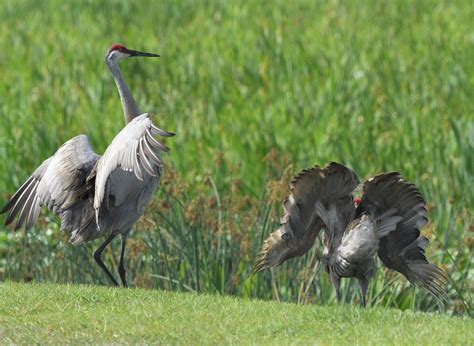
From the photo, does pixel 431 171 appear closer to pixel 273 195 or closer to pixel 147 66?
pixel 273 195

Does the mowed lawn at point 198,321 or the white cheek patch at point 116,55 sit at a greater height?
the white cheek patch at point 116,55

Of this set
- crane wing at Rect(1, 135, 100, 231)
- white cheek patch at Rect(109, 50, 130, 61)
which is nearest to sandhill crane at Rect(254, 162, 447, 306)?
crane wing at Rect(1, 135, 100, 231)

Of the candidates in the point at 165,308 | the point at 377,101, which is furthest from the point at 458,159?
the point at 165,308

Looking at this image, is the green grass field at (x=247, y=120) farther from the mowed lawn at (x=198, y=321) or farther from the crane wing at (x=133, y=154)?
the crane wing at (x=133, y=154)

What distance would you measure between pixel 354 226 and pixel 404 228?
470mm

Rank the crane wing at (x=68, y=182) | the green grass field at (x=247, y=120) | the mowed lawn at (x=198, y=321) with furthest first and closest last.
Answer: the green grass field at (x=247, y=120) → the crane wing at (x=68, y=182) → the mowed lawn at (x=198, y=321)

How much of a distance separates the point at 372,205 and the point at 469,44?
766 centimetres

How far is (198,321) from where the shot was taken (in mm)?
6293

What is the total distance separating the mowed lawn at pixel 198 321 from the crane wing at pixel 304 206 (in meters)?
0.37

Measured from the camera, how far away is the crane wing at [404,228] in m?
6.93

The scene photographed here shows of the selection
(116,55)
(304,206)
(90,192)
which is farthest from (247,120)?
(304,206)

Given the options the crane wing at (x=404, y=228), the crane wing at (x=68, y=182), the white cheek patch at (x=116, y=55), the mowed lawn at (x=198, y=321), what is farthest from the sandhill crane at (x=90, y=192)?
the crane wing at (x=404, y=228)

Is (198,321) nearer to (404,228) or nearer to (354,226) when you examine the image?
(354,226)

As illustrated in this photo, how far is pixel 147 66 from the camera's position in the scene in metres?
14.4
